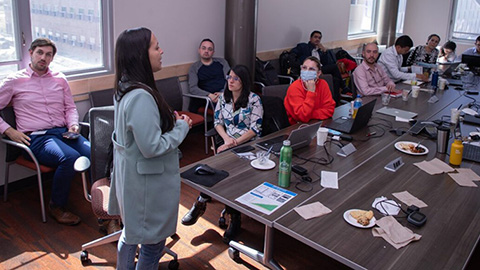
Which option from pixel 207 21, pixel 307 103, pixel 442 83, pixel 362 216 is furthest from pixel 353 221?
pixel 207 21

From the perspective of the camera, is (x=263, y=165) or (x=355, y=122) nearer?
(x=263, y=165)

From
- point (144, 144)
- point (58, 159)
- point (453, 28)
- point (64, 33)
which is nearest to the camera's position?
point (144, 144)

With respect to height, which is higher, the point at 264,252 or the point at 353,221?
the point at 353,221

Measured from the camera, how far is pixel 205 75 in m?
Result: 5.36

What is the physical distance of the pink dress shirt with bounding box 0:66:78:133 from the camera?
3631 millimetres

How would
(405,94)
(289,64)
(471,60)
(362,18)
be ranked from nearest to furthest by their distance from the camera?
(405,94)
(289,64)
(471,60)
(362,18)

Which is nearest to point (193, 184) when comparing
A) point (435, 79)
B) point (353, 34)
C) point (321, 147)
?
point (321, 147)

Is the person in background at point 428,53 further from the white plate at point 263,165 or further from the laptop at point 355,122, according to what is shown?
the white plate at point 263,165

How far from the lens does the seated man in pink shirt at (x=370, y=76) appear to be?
16.2 ft

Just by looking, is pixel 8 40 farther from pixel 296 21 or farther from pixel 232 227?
pixel 296 21

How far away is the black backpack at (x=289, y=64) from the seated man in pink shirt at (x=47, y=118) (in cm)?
354

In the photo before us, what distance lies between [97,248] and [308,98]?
6.47 ft

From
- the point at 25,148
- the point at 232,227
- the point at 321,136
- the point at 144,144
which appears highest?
the point at 144,144

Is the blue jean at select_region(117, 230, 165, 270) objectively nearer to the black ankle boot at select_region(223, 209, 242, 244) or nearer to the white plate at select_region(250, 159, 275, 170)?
the white plate at select_region(250, 159, 275, 170)
